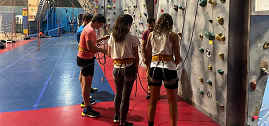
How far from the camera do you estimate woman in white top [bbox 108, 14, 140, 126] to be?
2.20 meters

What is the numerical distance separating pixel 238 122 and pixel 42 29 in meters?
20.5

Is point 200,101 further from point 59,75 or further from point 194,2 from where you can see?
point 59,75

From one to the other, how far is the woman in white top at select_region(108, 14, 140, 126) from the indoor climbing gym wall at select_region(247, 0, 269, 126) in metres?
1.22

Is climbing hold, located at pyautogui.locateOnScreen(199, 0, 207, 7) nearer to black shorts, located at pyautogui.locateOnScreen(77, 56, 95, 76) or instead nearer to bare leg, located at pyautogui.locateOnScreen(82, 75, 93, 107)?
black shorts, located at pyautogui.locateOnScreen(77, 56, 95, 76)

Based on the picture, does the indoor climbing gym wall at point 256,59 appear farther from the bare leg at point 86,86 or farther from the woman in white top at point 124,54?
the bare leg at point 86,86

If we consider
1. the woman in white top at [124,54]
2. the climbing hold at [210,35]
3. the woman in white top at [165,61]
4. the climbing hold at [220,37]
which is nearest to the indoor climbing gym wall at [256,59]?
the climbing hold at [220,37]

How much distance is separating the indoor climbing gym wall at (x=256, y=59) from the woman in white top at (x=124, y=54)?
1221 mm

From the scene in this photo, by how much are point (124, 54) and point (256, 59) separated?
1425 mm

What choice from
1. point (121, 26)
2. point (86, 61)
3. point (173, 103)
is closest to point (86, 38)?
point (86, 61)

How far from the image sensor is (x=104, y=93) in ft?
13.0

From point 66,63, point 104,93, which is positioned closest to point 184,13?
point 104,93

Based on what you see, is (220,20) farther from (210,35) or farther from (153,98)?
(153,98)

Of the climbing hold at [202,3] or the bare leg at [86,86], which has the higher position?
the climbing hold at [202,3]

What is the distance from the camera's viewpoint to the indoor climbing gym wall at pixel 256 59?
221 centimetres
